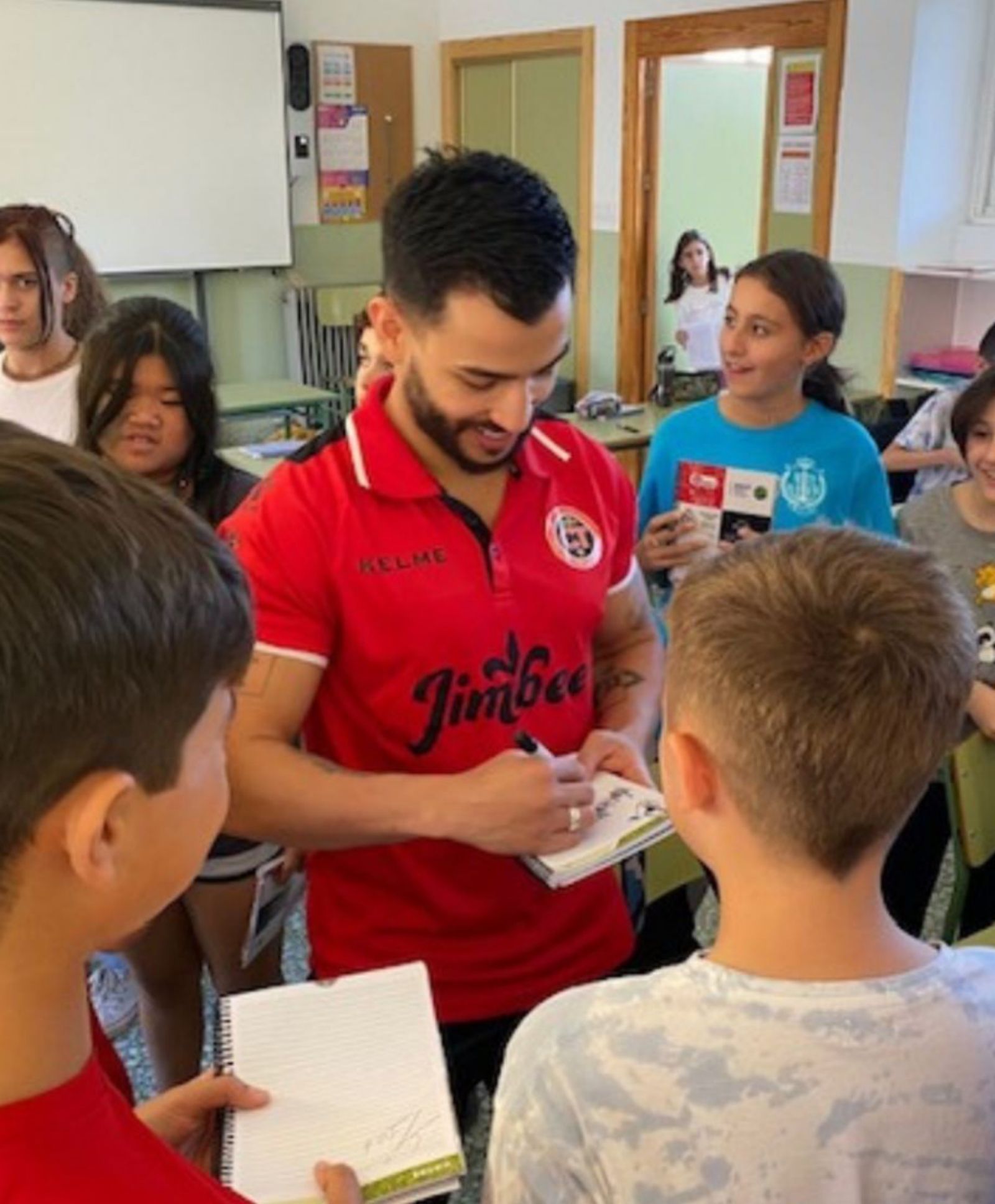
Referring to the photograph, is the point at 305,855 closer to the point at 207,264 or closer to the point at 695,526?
the point at 695,526

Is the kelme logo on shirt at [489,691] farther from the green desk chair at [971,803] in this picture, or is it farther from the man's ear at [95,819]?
the green desk chair at [971,803]

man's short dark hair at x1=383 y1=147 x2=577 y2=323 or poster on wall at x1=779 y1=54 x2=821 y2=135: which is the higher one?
poster on wall at x1=779 y1=54 x2=821 y2=135

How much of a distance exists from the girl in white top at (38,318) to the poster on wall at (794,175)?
10.9ft

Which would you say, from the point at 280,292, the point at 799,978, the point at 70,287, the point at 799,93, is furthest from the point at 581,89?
the point at 799,978

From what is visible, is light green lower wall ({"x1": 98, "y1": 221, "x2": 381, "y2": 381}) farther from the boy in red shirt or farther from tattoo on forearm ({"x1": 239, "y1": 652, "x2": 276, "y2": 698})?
the boy in red shirt

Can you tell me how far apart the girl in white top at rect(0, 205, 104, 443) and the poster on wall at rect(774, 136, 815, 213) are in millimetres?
3332

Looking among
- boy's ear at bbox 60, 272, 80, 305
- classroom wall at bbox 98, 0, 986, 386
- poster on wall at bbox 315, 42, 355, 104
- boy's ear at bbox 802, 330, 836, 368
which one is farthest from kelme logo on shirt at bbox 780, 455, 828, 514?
poster on wall at bbox 315, 42, 355, 104

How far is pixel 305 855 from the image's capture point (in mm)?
1386

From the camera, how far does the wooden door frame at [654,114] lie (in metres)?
4.80

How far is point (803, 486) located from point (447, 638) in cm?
131

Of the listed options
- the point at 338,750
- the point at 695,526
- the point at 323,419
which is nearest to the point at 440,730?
the point at 338,750

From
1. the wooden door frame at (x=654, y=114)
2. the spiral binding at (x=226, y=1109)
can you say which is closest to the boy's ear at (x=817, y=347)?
the spiral binding at (x=226, y=1109)

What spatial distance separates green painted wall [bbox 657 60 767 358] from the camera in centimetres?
611

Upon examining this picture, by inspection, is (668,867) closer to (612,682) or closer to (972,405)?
(612,682)
